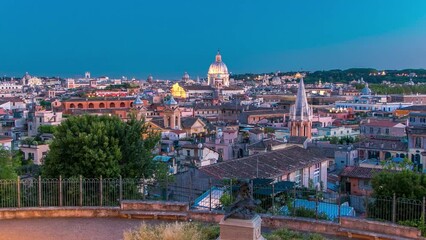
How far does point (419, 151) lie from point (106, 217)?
29.4m

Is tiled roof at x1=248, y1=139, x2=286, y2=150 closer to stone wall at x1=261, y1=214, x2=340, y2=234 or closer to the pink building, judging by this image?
the pink building

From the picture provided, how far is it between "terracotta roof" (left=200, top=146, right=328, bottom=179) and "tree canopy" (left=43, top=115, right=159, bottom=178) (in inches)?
265

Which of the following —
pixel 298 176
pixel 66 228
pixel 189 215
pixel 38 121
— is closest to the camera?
pixel 66 228

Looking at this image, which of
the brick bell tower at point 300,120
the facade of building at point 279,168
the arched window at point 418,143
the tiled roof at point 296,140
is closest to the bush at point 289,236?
the facade of building at point 279,168

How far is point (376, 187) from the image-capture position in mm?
19328

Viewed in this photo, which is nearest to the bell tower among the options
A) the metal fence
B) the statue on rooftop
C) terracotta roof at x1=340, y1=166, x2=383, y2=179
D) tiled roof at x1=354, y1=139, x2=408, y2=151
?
tiled roof at x1=354, y1=139, x2=408, y2=151

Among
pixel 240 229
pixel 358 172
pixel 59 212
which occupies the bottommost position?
pixel 358 172

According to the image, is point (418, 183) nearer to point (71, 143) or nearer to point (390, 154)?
point (71, 143)

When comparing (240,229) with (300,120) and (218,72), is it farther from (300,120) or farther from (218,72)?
(218,72)

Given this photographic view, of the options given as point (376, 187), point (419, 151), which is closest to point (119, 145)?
point (376, 187)

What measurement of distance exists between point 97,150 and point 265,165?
40.6ft

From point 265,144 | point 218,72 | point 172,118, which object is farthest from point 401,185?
point 218,72

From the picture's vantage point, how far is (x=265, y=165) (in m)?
28.3

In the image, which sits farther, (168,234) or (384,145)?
(384,145)
